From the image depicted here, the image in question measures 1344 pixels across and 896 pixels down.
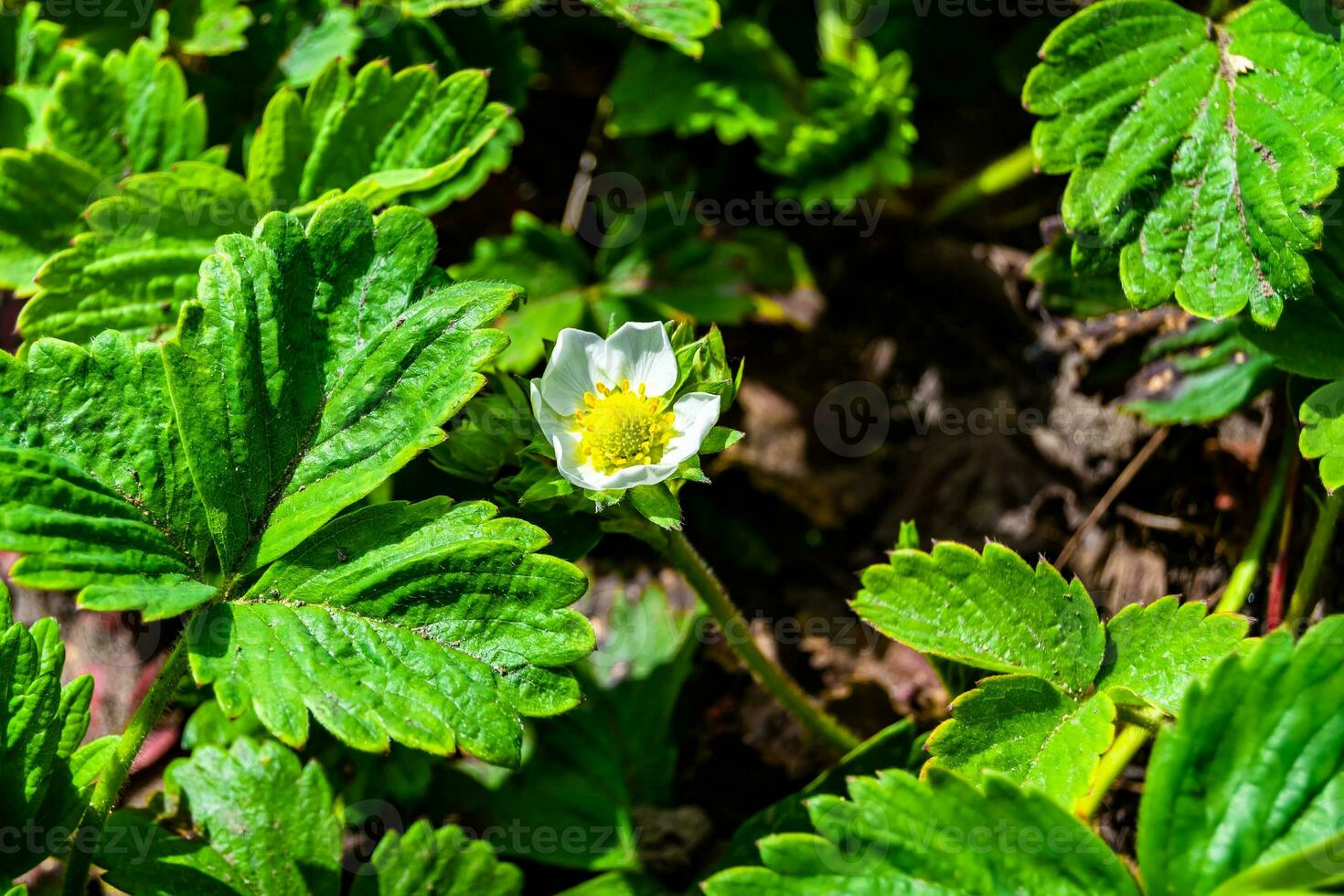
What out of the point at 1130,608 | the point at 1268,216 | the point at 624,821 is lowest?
the point at 624,821

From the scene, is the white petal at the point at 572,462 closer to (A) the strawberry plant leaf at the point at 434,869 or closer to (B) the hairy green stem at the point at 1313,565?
(A) the strawberry plant leaf at the point at 434,869

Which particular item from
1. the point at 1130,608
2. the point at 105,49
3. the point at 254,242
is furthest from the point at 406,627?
the point at 105,49

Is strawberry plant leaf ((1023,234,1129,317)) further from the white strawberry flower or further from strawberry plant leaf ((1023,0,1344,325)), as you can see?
the white strawberry flower

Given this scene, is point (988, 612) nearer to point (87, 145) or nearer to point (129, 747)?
point (129, 747)

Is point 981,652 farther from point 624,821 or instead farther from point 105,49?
point 105,49

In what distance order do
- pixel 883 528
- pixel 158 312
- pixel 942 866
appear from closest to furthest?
pixel 942 866, pixel 158 312, pixel 883 528

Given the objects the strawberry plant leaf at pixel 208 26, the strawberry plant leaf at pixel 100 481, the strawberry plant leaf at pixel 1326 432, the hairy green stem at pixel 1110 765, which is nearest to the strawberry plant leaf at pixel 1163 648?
the hairy green stem at pixel 1110 765

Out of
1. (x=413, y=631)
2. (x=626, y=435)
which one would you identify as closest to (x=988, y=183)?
(x=626, y=435)
